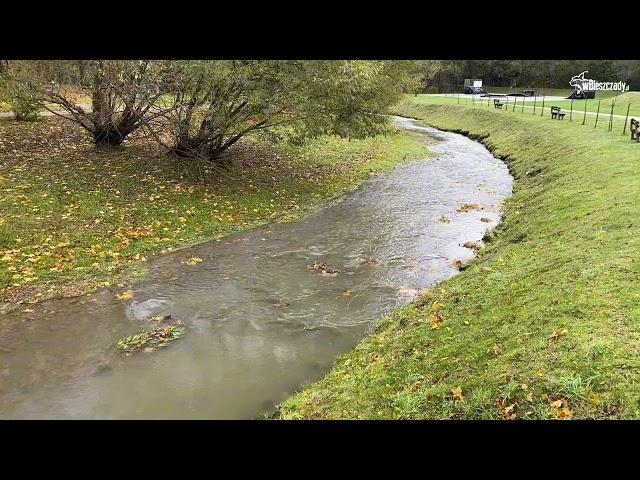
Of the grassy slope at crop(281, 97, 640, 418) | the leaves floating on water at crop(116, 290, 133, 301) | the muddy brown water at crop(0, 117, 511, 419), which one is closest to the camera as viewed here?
the grassy slope at crop(281, 97, 640, 418)

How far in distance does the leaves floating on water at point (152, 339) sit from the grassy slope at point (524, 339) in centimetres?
287

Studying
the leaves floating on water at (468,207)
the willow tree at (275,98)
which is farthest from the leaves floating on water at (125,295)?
the leaves floating on water at (468,207)

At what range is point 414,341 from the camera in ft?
24.6

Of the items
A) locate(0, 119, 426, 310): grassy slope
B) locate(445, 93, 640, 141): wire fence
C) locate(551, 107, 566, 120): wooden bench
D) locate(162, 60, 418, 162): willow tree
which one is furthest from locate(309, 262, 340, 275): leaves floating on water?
locate(551, 107, 566, 120): wooden bench

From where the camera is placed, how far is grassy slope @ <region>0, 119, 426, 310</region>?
1116 cm

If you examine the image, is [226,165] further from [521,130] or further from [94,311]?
[521,130]

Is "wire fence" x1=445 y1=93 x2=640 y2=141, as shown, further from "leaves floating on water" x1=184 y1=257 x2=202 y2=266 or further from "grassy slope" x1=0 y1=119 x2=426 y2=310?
"leaves floating on water" x1=184 y1=257 x2=202 y2=266

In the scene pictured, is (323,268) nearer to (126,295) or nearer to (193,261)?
(193,261)

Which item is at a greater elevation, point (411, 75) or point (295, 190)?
point (411, 75)

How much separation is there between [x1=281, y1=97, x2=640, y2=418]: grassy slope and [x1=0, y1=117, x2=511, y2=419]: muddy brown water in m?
0.93

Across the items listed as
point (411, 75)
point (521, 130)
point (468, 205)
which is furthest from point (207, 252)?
point (521, 130)
